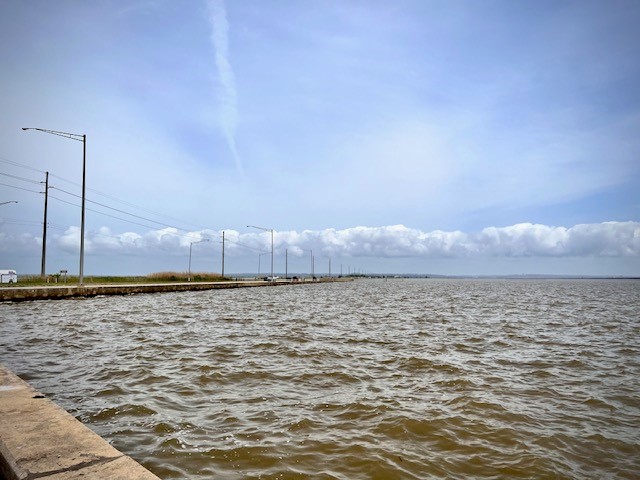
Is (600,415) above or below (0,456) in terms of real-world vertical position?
below

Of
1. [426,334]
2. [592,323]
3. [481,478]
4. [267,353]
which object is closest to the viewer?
[481,478]

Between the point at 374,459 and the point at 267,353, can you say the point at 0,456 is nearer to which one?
the point at 374,459

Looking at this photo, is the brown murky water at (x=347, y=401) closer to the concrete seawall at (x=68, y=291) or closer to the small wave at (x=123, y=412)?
the small wave at (x=123, y=412)

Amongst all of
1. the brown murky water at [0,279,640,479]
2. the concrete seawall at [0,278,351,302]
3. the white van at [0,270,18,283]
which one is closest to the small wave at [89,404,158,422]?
the brown murky water at [0,279,640,479]

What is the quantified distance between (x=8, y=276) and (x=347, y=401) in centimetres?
6323

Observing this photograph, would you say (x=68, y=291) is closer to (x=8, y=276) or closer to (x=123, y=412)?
(x=8, y=276)

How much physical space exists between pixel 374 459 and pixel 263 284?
8196 cm

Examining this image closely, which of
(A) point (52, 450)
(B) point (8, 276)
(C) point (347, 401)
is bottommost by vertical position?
(C) point (347, 401)

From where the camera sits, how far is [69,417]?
16.2ft

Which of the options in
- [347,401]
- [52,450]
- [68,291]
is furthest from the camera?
[68,291]

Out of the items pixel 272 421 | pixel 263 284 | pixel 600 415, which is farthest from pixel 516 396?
pixel 263 284

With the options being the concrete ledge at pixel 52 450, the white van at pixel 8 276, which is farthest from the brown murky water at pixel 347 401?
the white van at pixel 8 276

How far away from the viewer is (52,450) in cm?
389

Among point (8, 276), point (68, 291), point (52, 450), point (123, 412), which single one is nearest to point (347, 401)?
point (123, 412)
